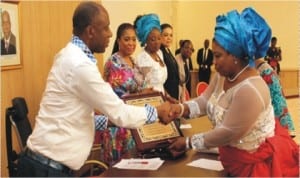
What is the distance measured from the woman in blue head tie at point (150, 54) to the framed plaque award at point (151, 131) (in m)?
1.17

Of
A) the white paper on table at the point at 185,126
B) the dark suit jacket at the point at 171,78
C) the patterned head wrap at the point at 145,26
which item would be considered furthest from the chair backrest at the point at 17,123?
the dark suit jacket at the point at 171,78

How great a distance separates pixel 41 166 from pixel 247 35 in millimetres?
1166

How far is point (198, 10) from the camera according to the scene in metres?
12.2

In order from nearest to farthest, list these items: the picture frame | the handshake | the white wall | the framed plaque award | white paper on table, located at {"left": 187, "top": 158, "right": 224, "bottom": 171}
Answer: white paper on table, located at {"left": 187, "top": 158, "right": 224, "bottom": 171}, the handshake, the framed plaque award, the picture frame, the white wall

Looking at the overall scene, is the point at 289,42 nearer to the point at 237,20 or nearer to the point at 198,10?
the point at 198,10

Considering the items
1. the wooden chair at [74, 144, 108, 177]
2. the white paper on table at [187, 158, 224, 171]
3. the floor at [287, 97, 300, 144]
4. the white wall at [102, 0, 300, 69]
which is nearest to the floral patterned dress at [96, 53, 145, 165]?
the wooden chair at [74, 144, 108, 177]

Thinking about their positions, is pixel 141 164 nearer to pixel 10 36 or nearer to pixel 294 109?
pixel 10 36

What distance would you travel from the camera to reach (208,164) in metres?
2.31

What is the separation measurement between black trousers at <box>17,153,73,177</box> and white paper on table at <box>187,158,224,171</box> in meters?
0.73

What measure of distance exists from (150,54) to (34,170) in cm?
223

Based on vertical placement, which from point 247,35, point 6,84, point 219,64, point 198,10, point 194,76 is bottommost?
point 194,76

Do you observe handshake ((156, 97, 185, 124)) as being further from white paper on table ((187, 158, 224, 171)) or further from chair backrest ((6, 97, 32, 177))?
→ chair backrest ((6, 97, 32, 177))

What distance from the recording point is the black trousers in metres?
1.93

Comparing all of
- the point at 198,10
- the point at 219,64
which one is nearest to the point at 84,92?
the point at 219,64
